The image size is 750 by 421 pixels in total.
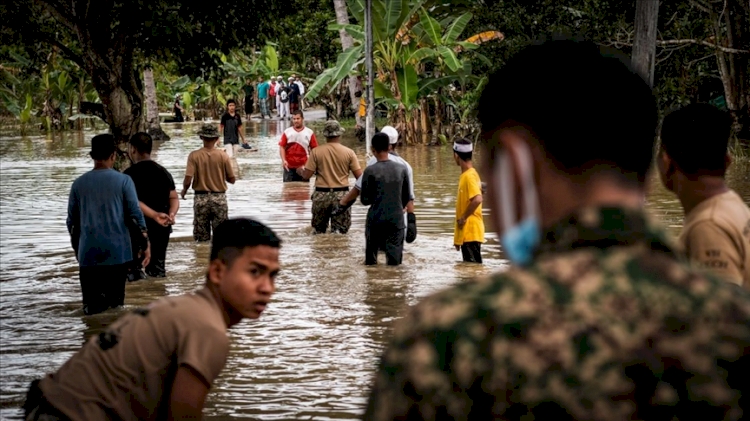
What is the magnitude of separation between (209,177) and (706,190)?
35.9 ft

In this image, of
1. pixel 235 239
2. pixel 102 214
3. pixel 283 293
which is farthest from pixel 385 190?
pixel 235 239

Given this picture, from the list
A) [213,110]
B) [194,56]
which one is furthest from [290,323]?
[213,110]

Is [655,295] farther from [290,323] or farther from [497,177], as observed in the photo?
[290,323]

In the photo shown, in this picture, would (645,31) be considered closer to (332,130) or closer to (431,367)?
(332,130)

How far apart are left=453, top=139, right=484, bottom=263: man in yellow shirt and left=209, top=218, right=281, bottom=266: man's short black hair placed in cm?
811

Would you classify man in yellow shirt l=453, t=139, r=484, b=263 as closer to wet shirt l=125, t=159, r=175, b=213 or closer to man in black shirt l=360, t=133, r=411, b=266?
man in black shirt l=360, t=133, r=411, b=266

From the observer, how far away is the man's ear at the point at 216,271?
4559 mm

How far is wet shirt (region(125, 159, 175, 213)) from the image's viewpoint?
1262 cm

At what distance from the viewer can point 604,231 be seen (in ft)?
6.61

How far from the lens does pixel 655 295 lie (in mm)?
1942

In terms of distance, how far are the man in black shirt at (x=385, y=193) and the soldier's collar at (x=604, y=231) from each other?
11008mm

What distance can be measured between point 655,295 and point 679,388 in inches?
5.6

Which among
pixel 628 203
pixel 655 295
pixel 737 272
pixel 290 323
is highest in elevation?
pixel 628 203

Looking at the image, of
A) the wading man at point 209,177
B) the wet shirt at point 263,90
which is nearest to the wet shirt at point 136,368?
the wading man at point 209,177
